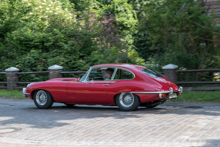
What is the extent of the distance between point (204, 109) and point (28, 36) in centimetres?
1267

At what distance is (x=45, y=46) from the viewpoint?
20359 millimetres

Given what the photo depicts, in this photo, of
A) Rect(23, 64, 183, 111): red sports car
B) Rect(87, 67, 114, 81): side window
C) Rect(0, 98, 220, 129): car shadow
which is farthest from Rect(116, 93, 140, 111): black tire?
Rect(87, 67, 114, 81): side window

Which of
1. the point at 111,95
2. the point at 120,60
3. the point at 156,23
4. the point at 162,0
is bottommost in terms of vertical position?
the point at 111,95

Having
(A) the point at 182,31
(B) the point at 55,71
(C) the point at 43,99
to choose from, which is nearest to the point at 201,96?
(A) the point at 182,31

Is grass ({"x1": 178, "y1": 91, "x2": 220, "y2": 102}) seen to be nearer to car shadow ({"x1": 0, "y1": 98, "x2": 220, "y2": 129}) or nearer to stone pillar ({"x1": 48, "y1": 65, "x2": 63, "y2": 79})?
car shadow ({"x1": 0, "y1": 98, "x2": 220, "y2": 129})

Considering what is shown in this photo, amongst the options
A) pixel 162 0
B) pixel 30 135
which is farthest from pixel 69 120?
pixel 162 0

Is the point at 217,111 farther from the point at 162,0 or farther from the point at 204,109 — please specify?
the point at 162,0

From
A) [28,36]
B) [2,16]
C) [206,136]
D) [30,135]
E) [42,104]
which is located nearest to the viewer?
[206,136]

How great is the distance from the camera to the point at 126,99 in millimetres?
9875

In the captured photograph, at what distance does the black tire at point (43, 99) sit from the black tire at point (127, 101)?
2.41 metres

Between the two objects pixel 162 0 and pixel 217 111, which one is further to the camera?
pixel 162 0

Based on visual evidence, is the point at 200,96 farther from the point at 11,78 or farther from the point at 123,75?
the point at 11,78

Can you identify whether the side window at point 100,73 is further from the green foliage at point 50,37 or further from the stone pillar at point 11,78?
the stone pillar at point 11,78

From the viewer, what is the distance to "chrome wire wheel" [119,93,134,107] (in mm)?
9809
